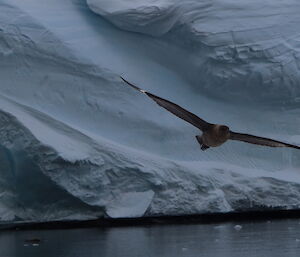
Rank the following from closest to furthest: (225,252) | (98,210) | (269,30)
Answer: (225,252), (98,210), (269,30)

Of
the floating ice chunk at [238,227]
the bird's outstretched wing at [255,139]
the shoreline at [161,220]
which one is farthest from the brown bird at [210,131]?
the shoreline at [161,220]

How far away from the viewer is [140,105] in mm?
11195

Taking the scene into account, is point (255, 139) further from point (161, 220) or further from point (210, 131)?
point (161, 220)

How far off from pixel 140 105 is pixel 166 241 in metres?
2.95

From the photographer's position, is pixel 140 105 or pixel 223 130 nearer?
pixel 223 130

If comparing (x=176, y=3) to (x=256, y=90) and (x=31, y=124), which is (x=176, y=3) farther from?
(x=31, y=124)

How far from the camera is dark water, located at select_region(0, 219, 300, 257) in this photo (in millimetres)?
7572

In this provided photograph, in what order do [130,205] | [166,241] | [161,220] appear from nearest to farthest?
[166,241], [130,205], [161,220]

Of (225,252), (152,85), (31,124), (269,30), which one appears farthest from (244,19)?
(225,252)

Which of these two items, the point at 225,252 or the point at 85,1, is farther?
the point at 85,1

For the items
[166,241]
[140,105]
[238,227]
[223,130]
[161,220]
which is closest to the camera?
[223,130]

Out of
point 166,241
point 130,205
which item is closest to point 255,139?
point 166,241

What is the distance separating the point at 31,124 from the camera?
10398mm

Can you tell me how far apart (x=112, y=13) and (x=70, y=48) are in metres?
0.63
